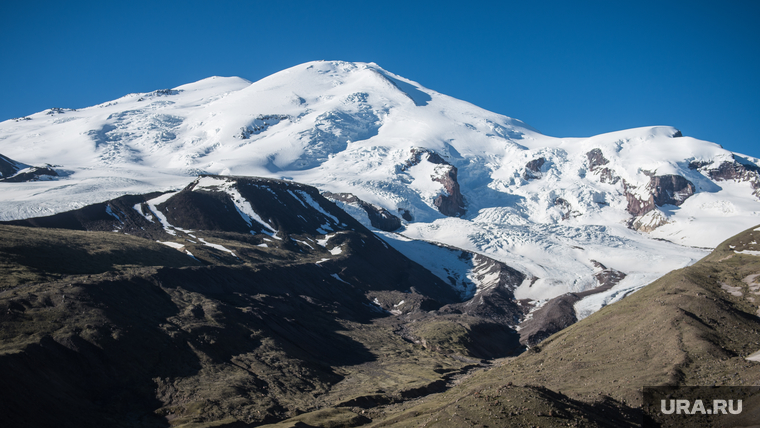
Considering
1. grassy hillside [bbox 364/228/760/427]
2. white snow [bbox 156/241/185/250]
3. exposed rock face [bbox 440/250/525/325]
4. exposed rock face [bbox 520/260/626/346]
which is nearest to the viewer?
grassy hillside [bbox 364/228/760/427]

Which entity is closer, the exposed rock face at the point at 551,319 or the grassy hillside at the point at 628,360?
the grassy hillside at the point at 628,360

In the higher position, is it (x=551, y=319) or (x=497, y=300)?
(x=497, y=300)

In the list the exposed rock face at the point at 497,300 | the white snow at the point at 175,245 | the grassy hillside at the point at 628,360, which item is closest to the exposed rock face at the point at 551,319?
the exposed rock face at the point at 497,300

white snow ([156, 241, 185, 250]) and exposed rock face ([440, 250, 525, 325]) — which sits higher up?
white snow ([156, 241, 185, 250])

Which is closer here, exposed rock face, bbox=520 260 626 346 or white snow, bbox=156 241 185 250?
white snow, bbox=156 241 185 250

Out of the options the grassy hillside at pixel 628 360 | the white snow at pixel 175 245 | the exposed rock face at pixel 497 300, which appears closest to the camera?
the grassy hillside at pixel 628 360

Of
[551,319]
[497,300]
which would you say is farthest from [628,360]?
[497,300]

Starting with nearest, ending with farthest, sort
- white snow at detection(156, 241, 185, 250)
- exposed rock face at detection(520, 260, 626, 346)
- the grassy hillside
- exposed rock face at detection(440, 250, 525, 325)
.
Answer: the grassy hillside < white snow at detection(156, 241, 185, 250) < exposed rock face at detection(520, 260, 626, 346) < exposed rock face at detection(440, 250, 525, 325)

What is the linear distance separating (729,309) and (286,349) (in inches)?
2453

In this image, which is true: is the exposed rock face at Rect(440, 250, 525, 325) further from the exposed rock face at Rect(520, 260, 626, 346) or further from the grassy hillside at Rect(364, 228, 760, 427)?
the grassy hillside at Rect(364, 228, 760, 427)

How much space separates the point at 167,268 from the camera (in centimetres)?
10162

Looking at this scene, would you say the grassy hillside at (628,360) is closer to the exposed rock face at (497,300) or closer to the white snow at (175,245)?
the exposed rock face at (497,300)

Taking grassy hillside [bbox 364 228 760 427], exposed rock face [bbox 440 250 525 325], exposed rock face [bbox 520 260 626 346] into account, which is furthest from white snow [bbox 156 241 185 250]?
exposed rock face [bbox 520 260 626 346]

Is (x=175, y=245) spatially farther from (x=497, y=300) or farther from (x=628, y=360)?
(x=628, y=360)
